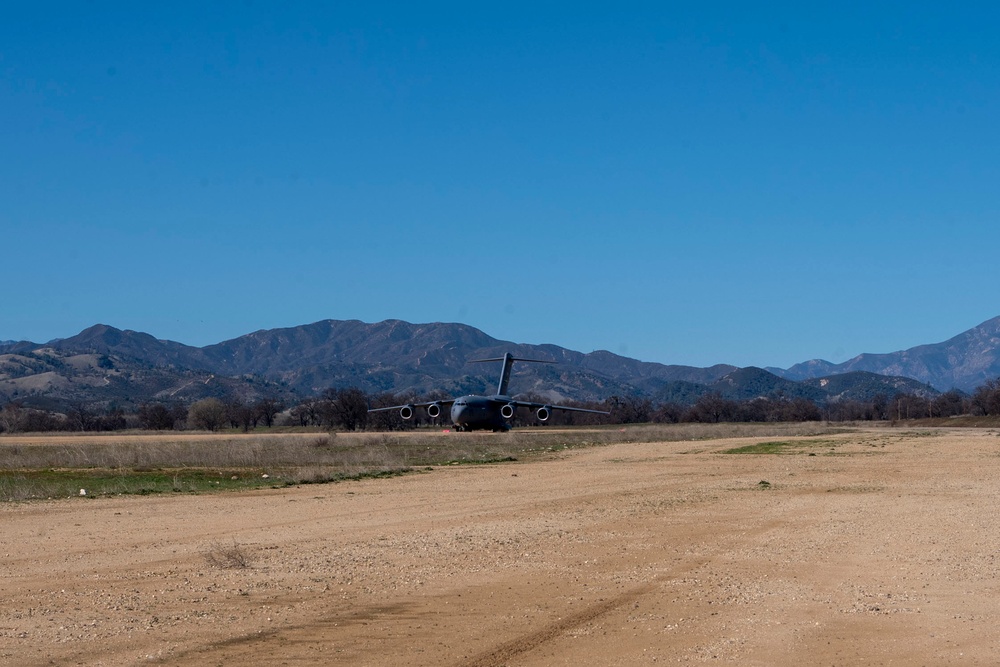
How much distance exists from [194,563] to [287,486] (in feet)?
46.4

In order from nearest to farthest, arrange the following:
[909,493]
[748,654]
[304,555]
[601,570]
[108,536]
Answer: [748,654] < [601,570] < [304,555] < [108,536] < [909,493]

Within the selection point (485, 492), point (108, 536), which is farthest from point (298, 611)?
point (485, 492)

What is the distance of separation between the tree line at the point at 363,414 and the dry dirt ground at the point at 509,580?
250ft

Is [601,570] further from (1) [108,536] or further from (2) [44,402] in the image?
(2) [44,402]

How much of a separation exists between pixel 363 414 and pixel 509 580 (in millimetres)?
86237

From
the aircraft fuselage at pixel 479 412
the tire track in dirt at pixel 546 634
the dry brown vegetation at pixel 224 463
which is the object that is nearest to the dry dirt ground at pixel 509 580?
the tire track in dirt at pixel 546 634

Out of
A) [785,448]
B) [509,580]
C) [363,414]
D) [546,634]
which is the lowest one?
[546,634]

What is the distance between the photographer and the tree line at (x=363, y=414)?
102 meters

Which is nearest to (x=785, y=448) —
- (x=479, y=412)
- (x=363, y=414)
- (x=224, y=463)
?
(x=479, y=412)

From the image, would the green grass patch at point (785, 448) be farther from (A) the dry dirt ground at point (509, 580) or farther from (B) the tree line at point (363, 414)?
(B) the tree line at point (363, 414)

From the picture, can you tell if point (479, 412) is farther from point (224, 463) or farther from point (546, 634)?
point (546, 634)

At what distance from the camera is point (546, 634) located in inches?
386

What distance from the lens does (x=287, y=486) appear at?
27.7m

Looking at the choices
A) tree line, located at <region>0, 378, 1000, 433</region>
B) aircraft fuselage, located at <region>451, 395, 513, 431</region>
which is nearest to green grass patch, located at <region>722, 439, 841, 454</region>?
aircraft fuselage, located at <region>451, 395, 513, 431</region>
